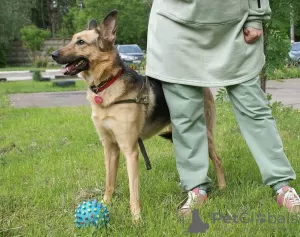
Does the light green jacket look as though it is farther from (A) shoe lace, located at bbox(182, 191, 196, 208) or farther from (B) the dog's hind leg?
(A) shoe lace, located at bbox(182, 191, 196, 208)

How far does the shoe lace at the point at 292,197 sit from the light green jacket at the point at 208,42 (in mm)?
879

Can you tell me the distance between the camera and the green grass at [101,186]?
2614 mm

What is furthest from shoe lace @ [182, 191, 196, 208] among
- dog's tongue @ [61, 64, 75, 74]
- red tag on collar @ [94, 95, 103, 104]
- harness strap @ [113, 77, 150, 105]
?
dog's tongue @ [61, 64, 75, 74]

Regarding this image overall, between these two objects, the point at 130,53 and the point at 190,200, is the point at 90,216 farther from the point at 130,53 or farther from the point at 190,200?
the point at 130,53

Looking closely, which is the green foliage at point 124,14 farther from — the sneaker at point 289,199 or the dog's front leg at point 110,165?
the sneaker at point 289,199

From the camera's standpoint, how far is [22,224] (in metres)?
2.71

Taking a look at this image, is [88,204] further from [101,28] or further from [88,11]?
[88,11]

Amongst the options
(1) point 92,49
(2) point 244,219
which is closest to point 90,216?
(2) point 244,219

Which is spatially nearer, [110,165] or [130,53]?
[110,165]

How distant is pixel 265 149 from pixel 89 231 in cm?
141

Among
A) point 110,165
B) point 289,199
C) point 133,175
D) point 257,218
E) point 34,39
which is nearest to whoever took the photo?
point 257,218

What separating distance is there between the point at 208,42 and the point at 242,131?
728 mm

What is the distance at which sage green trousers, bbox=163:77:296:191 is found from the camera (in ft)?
9.70

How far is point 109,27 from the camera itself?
3174mm
